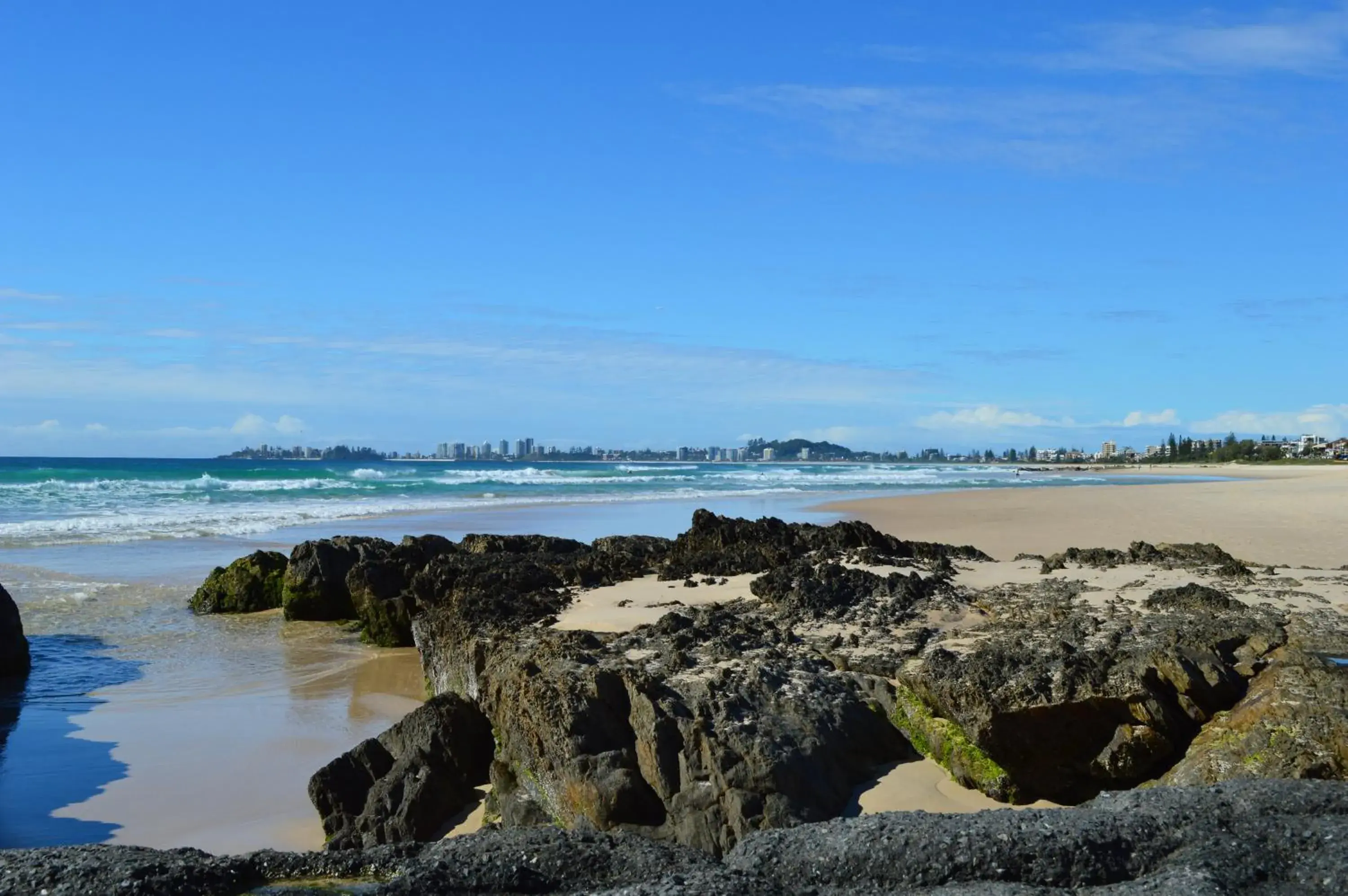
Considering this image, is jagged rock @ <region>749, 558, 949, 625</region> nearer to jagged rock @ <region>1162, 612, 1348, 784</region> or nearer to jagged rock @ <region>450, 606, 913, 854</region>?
jagged rock @ <region>450, 606, 913, 854</region>

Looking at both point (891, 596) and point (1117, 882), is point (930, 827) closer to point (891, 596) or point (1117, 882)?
point (1117, 882)

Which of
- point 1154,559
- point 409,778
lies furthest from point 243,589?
point 1154,559

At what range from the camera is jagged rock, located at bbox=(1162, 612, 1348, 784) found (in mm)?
4824

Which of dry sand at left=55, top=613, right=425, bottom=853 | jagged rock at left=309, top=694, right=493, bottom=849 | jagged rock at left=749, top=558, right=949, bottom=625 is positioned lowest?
dry sand at left=55, top=613, right=425, bottom=853

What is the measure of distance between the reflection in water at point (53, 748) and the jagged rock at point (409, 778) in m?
1.40

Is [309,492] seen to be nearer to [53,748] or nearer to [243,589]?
[243,589]

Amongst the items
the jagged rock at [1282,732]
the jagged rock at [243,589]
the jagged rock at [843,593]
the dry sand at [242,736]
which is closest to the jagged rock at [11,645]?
the dry sand at [242,736]

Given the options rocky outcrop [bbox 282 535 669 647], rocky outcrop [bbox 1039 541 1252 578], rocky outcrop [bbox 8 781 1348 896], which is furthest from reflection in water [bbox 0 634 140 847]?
rocky outcrop [bbox 1039 541 1252 578]

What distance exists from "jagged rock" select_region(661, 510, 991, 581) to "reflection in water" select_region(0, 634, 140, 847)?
503 centimetres

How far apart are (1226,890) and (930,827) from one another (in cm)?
96

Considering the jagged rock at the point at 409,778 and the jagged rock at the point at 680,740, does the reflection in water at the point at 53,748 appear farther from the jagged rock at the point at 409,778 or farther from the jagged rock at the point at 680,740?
the jagged rock at the point at 680,740

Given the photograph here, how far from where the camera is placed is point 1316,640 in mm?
6527

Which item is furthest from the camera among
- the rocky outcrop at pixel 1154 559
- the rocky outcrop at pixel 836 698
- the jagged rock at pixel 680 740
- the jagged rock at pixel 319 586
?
the jagged rock at pixel 319 586

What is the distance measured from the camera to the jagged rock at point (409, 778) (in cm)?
635
